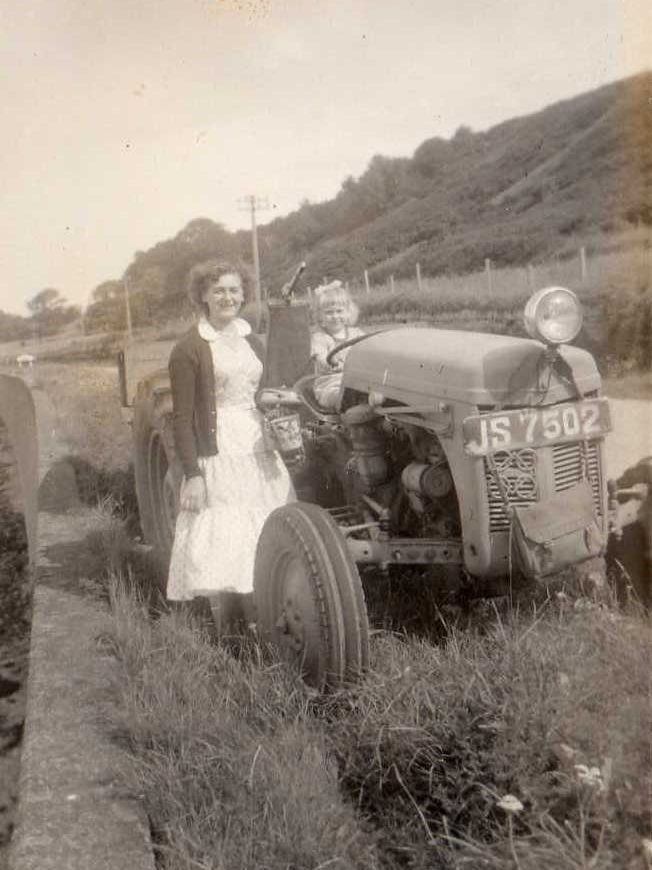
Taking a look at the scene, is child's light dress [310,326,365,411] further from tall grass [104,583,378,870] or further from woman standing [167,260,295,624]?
tall grass [104,583,378,870]

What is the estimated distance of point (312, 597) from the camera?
3.05m

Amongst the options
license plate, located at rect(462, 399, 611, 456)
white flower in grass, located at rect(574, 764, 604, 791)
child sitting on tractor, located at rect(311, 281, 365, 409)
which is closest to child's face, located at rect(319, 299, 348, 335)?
child sitting on tractor, located at rect(311, 281, 365, 409)

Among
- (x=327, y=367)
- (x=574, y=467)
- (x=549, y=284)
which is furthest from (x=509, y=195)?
(x=574, y=467)

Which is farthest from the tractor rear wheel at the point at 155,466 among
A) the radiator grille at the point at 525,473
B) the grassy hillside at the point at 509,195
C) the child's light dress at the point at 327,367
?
the grassy hillside at the point at 509,195

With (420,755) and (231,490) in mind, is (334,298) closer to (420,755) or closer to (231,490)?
(231,490)

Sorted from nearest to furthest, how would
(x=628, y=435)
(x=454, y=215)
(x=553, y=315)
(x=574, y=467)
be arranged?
(x=553, y=315)
(x=574, y=467)
(x=628, y=435)
(x=454, y=215)

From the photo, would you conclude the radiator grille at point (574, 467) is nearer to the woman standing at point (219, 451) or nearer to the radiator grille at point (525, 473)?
the radiator grille at point (525, 473)

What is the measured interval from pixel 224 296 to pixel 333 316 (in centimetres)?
105

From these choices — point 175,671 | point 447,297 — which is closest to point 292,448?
point 175,671

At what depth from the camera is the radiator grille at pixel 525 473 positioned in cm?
305

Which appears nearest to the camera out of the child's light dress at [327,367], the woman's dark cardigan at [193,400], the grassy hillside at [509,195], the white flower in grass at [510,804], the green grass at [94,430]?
the white flower in grass at [510,804]

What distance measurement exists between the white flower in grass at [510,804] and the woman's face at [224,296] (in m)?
2.44

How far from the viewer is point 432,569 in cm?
366

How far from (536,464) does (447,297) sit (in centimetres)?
1196
